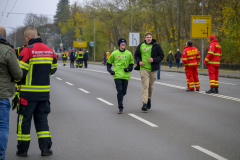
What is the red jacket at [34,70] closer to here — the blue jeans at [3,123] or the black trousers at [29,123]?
the black trousers at [29,123]

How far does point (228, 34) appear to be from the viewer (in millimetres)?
30016

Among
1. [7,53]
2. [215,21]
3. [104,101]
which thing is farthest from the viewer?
[215,21]

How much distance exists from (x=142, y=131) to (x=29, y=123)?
8.15ft

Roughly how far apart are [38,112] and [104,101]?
20.7 feet

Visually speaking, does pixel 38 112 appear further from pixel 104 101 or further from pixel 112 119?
pixel 104 101

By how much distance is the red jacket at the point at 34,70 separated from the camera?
17.0 ft

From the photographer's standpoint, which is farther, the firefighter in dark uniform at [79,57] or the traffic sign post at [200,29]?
the firefighter in dark uniform at [79,57]

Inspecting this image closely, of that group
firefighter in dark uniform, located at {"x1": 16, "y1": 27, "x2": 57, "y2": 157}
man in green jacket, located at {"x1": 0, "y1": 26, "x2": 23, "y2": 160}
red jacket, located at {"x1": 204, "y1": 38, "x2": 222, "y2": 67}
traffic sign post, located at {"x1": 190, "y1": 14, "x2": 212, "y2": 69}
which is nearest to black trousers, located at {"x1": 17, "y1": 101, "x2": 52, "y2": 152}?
firefighter in dark uniform, located at {"x1": 16, "y1": 27, "x2": 57, "y2": 157}

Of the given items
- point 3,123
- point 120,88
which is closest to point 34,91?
point 3,123

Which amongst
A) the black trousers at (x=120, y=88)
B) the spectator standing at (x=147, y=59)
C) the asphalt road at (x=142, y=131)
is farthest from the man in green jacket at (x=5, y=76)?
the spectator standing at (x=147, y=59)

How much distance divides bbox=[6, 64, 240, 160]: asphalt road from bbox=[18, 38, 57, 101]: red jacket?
89 cm

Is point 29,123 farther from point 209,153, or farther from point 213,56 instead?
point 213,56

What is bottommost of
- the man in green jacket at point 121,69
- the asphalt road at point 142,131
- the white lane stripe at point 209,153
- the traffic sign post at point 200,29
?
the asphalt road at point 142,131

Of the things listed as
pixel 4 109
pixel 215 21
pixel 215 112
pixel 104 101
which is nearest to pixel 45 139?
pixel 4 109
